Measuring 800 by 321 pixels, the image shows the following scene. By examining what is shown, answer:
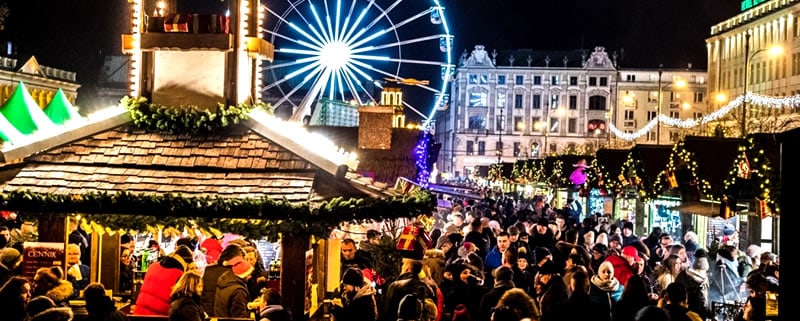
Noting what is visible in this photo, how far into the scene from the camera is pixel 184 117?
9539 mm

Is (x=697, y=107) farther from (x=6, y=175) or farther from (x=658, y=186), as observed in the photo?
(x=6, y=175)

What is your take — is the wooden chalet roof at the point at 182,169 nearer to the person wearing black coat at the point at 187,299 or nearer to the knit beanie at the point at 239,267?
the knit beanie at the point at 239,267

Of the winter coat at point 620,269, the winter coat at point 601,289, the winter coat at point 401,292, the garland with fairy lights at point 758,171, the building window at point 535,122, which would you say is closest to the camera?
the winter coat at point 401,292

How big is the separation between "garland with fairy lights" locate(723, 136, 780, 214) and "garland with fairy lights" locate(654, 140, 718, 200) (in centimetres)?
121

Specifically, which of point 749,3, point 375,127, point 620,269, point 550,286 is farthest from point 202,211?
point 749,3

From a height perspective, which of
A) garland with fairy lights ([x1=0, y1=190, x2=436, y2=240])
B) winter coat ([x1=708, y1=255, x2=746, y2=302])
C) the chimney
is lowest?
winter coat ([x1=708, y1=255, x2=746, y2=302])

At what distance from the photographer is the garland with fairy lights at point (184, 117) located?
950cm

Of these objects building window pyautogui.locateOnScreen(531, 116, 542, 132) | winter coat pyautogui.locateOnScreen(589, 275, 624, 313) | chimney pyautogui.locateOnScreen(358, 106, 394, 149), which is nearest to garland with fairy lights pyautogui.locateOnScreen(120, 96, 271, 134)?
winter coat pyautogui.locateOnScreen(589, 275, 624, 313)

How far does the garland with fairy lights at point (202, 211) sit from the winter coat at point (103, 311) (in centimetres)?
131

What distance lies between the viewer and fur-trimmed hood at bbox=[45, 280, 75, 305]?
8508 mm

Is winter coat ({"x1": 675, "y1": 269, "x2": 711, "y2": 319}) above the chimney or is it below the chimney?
below

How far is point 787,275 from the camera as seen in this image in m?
4.95

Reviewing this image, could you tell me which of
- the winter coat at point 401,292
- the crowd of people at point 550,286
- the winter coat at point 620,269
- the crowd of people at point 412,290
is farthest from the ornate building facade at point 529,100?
the winter coat at point 401,292

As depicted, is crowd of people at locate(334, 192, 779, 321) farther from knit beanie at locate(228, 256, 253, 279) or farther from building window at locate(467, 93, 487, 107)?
building window at locate(467, 93, 487, 107)
